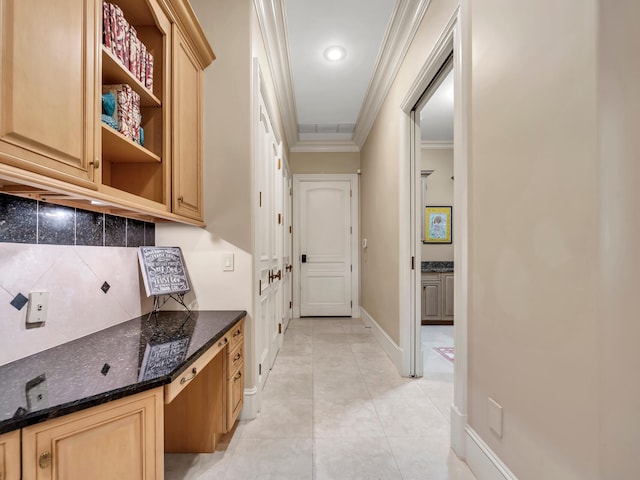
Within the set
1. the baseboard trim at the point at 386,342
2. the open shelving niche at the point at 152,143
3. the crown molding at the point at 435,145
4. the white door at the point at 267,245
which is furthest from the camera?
the crown molding at the point at 435,145

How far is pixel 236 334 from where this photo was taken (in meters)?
1.95

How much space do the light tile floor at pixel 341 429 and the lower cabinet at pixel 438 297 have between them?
5.26 feet

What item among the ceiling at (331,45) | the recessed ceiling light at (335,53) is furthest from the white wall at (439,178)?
the recessed ceiling light at (335,53)

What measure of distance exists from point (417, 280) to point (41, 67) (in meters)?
2.67

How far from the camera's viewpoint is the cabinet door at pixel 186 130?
1.73 meters

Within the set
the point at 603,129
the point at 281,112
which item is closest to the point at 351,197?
the point at 281,112

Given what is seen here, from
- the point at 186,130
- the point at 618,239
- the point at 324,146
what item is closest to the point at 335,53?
the point at 186,130

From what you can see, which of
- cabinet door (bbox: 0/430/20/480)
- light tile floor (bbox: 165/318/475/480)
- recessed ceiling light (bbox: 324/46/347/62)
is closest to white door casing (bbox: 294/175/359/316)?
light tile floor (bbox: 165/318/475/480)

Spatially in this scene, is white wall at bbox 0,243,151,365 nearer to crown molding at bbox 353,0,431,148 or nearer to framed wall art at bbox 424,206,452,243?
crown molding at bbox 353,0,431,148

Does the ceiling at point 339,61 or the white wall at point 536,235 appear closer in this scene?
the white wall at point 536,235

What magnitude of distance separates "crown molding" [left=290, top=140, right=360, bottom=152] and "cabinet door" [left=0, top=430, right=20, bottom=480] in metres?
4.88

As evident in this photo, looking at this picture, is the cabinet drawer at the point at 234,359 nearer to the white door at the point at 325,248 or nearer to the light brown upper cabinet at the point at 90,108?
the light brown upper cabinet at the point at 90,108

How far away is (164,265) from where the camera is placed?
1889 millimetres

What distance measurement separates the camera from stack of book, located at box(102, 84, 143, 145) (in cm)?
142
